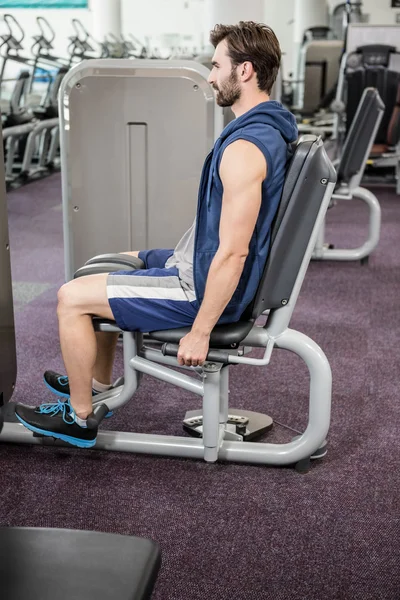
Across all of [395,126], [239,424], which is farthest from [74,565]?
[395,126]

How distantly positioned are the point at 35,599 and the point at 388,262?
4.19m

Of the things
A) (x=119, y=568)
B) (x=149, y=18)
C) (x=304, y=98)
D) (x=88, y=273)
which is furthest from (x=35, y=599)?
(x=149, y=18)

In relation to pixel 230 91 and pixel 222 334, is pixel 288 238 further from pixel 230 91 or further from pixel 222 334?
pixel 230 91

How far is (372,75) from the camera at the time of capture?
669 cm

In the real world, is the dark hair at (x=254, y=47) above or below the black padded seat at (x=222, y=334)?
above

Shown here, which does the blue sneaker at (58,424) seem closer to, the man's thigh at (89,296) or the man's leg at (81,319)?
the man's leg at (81,319)

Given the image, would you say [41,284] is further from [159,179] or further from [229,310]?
[229,310]

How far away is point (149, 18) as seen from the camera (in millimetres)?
15078

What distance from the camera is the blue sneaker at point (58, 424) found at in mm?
2168

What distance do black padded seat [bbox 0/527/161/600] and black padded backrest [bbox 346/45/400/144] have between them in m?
6.29

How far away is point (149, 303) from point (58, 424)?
46 cm

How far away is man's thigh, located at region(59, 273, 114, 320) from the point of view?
2.07m

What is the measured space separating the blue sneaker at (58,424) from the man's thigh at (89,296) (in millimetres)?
307

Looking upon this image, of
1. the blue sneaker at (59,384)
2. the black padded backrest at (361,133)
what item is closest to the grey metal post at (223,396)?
the blue sneaker at (59,384)
